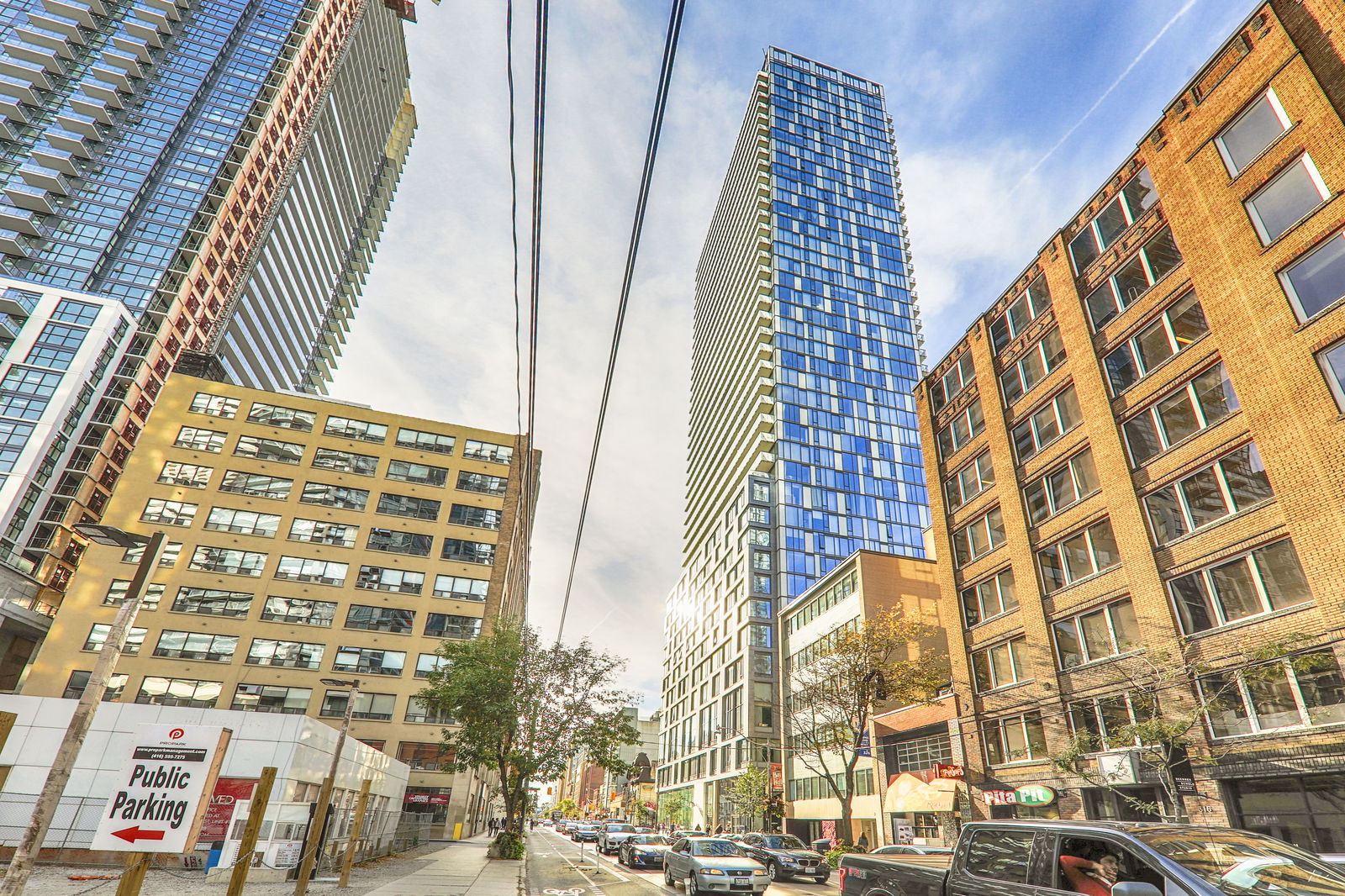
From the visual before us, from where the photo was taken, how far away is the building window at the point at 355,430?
5800cm

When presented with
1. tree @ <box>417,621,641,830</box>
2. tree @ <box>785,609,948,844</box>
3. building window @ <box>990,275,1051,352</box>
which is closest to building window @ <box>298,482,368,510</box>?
tree @ <box>417,621,641,830</box>

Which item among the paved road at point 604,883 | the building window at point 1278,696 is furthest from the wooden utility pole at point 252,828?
the building window at point 1278,696

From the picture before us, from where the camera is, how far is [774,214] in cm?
10369

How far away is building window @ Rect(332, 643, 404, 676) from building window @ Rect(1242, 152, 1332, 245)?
54.3m

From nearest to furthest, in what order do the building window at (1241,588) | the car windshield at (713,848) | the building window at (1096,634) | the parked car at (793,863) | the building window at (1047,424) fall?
the building window at (1241,588) < the car windshield at (713,848) < the building window at (1096,634) < the parked car at (793,863) < the building window at (1047,424)

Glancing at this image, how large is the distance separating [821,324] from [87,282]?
91780 millimetres

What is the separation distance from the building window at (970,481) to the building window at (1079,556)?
206 inches

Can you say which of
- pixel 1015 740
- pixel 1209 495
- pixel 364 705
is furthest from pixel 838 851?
pixel 364 705

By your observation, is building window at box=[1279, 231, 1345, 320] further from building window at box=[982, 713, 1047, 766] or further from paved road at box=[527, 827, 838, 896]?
paved road at box=[527, 827, 838, 896]

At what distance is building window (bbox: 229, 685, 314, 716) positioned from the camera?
152ft

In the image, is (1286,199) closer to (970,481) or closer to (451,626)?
(970,481)

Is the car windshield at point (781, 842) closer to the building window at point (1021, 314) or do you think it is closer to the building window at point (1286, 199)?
the building window at point (1021, 314)

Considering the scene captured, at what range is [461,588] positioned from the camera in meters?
54.4

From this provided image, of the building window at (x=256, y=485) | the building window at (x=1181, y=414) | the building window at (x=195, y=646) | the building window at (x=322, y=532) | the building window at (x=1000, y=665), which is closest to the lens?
the building window at (x=1181, y=414)
